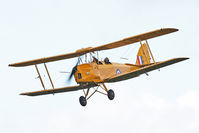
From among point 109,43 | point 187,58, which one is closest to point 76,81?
point 109,43

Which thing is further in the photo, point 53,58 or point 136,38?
point 53,58

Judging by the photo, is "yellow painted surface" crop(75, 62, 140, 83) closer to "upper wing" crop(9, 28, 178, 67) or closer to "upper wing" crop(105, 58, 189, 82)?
"upper wing" crop(105, 58, 189, 82)

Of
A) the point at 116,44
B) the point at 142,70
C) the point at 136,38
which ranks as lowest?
the point at 142,70

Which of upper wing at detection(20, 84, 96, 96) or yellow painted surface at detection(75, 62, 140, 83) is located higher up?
yellow painted surface at detection(75, 62, 140, 83)

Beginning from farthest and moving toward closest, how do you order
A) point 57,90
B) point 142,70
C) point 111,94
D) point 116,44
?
1. point 57,90
2. point 116,44
3. point 111,94
4. point 142,70

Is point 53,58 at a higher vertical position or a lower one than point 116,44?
lower

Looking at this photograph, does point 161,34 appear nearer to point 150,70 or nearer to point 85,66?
point 150,70

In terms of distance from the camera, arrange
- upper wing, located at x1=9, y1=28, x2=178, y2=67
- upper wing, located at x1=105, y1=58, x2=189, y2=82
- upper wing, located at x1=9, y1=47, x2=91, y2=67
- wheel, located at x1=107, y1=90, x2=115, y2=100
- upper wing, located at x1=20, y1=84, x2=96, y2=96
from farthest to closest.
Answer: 1. upper wing, located at x1=20, y1=84, x2=96, y2=96
2. upper wing, located at x1=9, y1=47, x2=91, y2=67
3. wheel, located at x1=107, y1=90, x2=115, y2=100
4. upper wing, located at x1=9, y1=28, x2=178, y2=67
5. upper wing, located at x1=105, y1=58, x2=189, y2=82

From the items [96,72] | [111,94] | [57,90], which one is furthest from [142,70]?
[57,90]

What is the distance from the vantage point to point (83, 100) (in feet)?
78.7

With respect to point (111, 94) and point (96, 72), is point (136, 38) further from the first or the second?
point (111, 94)

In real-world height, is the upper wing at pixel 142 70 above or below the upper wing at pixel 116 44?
below

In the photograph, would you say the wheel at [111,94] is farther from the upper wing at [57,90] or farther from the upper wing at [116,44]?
the upper wing at [116,44]

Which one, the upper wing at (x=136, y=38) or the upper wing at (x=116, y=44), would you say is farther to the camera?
the upper wing at (x=116, y=44)
